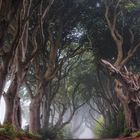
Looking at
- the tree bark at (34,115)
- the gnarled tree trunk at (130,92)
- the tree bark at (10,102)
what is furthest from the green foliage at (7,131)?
the tree bark at (34,115)

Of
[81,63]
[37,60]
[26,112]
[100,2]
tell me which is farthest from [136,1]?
[26,112]

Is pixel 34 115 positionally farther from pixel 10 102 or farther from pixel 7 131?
pixel 7 131

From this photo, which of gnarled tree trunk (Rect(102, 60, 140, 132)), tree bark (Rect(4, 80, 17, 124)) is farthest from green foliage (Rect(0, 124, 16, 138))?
gnarled tree trunk (Rect(102, 60, 140, 132))

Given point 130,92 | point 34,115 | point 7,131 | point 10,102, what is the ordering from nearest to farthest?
1. point 7,131
2. point 10,102
3. point 130,92
4. point 34,115

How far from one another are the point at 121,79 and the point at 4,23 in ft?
30.3

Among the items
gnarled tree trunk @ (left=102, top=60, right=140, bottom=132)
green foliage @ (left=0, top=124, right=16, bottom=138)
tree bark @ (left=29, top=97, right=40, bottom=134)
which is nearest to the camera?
green foliage @ (left=0, top=124, right=16, bottom=138)

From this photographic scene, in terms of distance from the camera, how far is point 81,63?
35.6 meters

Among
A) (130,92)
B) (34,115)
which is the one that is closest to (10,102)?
(130,92)

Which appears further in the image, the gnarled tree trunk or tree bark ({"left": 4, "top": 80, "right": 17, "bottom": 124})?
the gnarled tree trunk

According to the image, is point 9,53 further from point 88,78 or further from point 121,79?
point 88,78

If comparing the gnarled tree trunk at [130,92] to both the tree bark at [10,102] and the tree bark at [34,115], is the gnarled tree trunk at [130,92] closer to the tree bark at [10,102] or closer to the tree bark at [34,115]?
the tree bark at [10,102]

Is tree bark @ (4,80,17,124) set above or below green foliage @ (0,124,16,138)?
above

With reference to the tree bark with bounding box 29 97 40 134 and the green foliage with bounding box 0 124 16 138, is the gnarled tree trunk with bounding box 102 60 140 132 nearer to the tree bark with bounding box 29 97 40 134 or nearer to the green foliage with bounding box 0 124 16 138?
the tree bark with bounding box 29 97 40 134

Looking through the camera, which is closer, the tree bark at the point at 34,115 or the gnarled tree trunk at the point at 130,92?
the gnarled tree trunk at the point at 130,92
